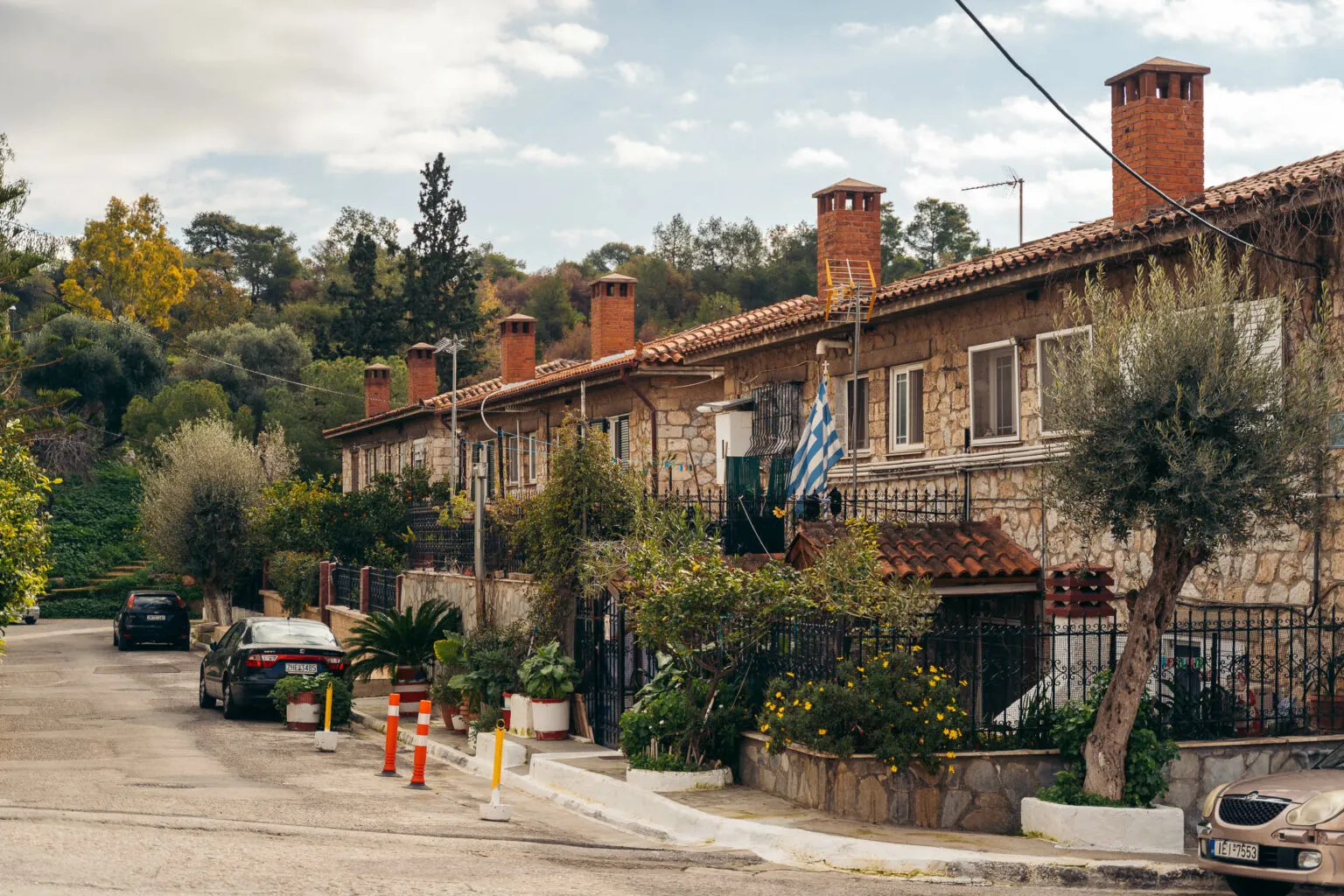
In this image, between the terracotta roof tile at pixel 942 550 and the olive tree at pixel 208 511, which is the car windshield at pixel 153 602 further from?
the terracotta roof tile at pixel 942 550

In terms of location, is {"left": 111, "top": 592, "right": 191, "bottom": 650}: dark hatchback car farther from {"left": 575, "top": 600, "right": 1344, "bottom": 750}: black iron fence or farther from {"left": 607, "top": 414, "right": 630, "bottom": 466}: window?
{"left": 575, "top": 600, "right": 1344, "bottom": 750}: black iron fence

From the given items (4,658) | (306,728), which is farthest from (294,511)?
(306,728)

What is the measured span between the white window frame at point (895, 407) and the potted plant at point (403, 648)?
7.67 m

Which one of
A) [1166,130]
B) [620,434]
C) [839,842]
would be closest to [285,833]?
[839,842]

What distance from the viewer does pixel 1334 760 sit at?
37.6ft

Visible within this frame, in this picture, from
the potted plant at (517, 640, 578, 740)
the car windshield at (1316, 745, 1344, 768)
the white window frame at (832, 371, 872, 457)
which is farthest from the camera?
the white window frame at (832, 371, 872, 457)

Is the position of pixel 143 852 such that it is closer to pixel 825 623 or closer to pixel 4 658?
pixel 825 623

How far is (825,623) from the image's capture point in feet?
43.4

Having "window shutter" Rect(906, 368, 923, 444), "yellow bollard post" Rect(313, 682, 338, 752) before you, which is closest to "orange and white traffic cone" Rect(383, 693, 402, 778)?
"yellow bollard post" Rect(313, 682, 338, 752)

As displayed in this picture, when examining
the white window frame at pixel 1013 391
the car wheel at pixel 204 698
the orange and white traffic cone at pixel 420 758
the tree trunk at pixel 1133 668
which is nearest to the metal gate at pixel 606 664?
the orange and white traffic cone at pixel 420 758

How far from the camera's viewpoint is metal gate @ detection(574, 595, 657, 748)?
668 inches

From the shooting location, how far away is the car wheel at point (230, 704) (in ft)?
71.4

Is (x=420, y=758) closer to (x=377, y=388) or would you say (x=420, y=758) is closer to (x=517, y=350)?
(x=517, y=350)

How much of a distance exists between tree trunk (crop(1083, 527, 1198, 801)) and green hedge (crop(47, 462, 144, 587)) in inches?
1857
